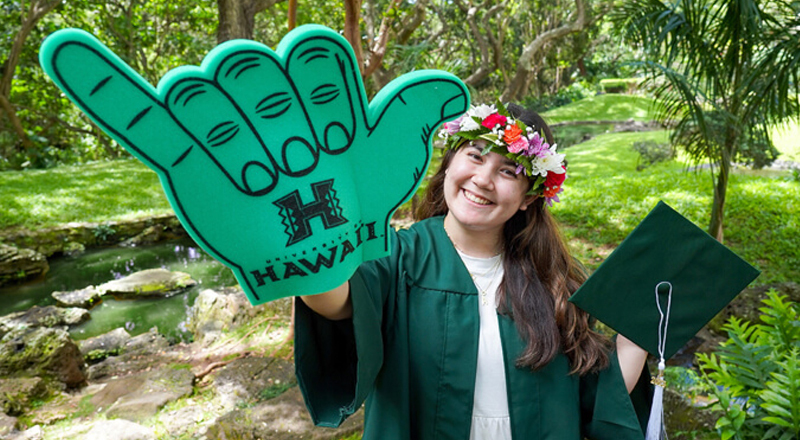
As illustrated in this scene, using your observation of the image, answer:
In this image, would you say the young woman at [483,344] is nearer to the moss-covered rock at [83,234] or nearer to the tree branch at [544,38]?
the tree branch at [544,38]

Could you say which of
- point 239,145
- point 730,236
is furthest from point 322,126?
point 730,236

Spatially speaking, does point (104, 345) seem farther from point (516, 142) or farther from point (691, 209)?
point (691, 209)

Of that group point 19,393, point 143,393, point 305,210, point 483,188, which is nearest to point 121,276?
point 19,393

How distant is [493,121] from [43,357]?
4030 millimetres

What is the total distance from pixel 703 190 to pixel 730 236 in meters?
1.36

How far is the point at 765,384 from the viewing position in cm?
152

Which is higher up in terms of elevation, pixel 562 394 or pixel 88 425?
pixel 562 394

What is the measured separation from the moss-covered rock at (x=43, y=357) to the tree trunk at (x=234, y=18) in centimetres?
268

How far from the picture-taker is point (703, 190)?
653 centimetres

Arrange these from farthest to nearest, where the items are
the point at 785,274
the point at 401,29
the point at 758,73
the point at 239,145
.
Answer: the point at 401,29
the point at 785,274
the point at 758,73
the point at 239,145

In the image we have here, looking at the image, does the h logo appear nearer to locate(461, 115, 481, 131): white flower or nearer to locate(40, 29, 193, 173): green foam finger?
locate(40, 29, 193, 173): green foam finger

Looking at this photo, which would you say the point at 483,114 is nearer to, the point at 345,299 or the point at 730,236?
the point at 345,299

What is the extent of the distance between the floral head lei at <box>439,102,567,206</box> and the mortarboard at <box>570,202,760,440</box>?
24cm

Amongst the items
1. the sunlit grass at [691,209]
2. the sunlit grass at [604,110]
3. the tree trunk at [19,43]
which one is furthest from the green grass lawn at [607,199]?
the sunlit grass at [604,110]
